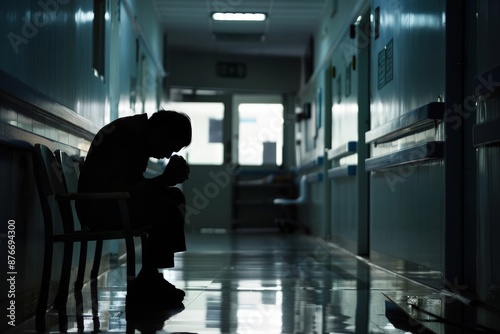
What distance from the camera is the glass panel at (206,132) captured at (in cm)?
1328

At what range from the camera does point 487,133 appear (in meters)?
3.29

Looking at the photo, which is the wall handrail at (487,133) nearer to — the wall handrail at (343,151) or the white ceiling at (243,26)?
the wall handrail at (343,151)

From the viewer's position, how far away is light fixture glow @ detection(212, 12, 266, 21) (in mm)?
10047

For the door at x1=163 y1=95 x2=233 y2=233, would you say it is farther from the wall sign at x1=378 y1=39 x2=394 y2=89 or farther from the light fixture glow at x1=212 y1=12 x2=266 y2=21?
the wall sign at x1=378 y1=39 x2=394 y2=89

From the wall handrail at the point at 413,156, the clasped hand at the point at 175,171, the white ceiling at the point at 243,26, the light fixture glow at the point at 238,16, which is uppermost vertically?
the white ceiling at the point at 243,26

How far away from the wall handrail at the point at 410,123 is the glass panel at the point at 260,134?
7.47 metres

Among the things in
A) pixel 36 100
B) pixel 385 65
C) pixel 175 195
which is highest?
pixel 385 65

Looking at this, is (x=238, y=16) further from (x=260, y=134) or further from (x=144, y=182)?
(x=144, y=182)

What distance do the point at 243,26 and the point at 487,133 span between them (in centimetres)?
786

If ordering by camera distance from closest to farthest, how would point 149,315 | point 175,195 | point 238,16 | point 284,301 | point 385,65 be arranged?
point 149,315
point 284,301
point 175,195
point 385,65
point 238,16

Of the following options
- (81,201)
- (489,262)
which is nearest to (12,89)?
(81,201)

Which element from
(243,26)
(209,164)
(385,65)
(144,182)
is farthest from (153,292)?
(209,164)

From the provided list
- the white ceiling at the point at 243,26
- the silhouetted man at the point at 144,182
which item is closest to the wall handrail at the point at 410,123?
the silhouetted man at the point at 144,182

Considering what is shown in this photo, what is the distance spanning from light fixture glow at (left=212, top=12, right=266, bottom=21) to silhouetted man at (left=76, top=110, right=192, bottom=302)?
652cm
